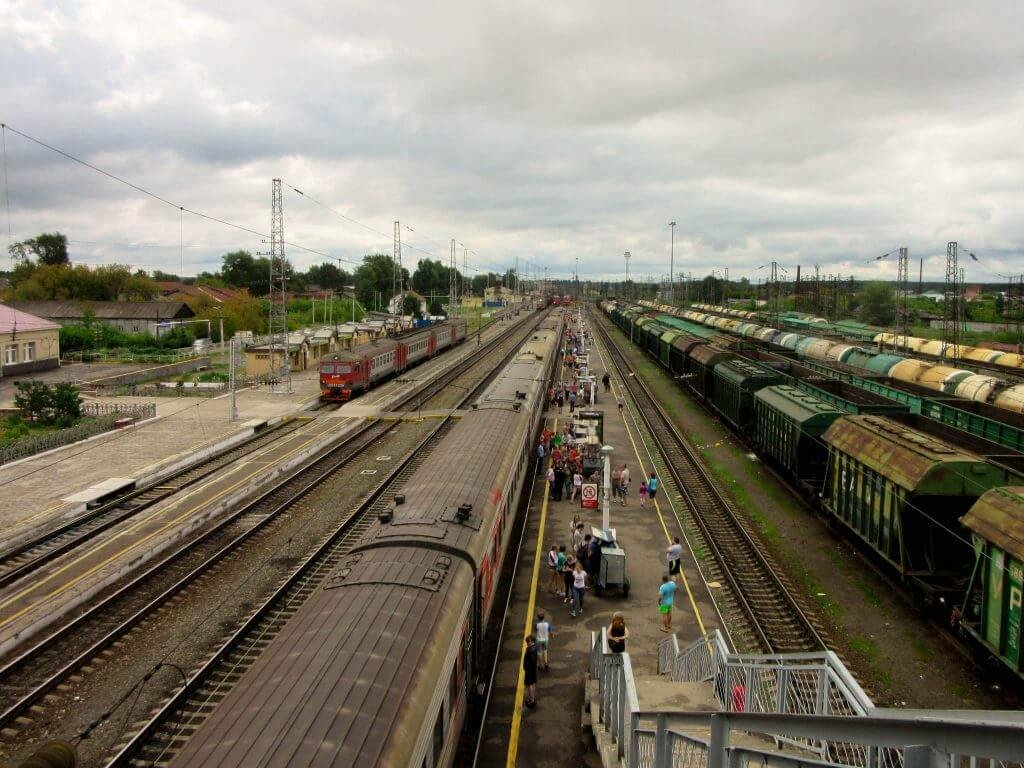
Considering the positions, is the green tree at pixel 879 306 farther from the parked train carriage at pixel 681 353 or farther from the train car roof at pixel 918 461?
the train car roof at pixel 918 461

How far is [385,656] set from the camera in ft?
25.8

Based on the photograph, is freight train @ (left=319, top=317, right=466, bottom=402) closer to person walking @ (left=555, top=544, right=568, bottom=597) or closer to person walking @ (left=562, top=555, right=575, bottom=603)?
person walking @ (left=555, top=544, right=568, bottom=597)

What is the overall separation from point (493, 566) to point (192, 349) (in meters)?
61.9

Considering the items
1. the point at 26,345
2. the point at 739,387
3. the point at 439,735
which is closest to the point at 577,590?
the point at 439,735

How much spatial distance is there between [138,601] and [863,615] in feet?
56.6

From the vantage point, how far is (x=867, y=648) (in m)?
14.6

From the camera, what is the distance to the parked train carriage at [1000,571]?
37.5 feet

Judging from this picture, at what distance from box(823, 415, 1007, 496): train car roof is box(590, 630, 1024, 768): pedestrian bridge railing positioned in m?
6.50

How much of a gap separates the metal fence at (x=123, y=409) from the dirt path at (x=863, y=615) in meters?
31.2

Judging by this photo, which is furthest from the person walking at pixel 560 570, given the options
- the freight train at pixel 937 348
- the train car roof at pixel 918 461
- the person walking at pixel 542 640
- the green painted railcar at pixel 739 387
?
the freight train at pixel 937 348

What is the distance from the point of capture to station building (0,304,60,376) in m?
49.8

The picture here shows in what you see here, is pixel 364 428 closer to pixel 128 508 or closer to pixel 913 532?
pixel 128 508

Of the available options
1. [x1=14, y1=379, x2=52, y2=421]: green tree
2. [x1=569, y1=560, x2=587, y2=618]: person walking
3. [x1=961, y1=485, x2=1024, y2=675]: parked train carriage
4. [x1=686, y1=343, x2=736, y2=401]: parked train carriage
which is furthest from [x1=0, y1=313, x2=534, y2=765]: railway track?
[x1=686, y1=343, x2=736, y2=401]: parked train carriage

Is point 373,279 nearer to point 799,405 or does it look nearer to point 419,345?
point 419,345
